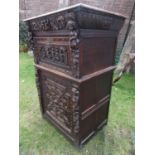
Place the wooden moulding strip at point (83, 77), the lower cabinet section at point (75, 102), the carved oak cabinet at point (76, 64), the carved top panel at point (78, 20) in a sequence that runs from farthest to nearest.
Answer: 1. the lower cabinet section at point (75, 102)
2. the wooden moulding strip at point (83, 77)
3. the carved oak cabinet at point (76, 64)
4. the carved top panel at point (78, 20)

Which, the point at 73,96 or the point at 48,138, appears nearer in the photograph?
the point at 73,96

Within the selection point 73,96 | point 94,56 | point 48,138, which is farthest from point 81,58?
point 48,138

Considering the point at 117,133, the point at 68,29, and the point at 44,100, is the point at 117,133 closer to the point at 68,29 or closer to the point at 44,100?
the point at 44,100

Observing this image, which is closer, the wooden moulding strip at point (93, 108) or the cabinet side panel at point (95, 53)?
the cabinet side panel at point (95, 53)

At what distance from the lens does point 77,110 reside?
1.28 m

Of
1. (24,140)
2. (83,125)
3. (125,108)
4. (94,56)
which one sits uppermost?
(94,56)

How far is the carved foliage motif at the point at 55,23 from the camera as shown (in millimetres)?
975

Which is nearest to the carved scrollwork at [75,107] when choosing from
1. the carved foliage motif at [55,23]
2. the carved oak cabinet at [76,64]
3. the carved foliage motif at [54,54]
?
the carved oak cabinet at [76,64]

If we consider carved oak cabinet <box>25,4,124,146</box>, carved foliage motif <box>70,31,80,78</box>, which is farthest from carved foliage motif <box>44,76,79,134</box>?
carved foliage motif <box>70,31,80,78</box>

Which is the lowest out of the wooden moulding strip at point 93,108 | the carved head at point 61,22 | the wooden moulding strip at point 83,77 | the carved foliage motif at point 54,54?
the wooden moulding strip at point 93,108

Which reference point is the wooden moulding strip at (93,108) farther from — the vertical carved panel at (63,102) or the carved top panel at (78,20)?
the carved top panel at (78,20)

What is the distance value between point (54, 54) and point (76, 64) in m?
0.32

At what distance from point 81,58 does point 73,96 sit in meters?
0.34

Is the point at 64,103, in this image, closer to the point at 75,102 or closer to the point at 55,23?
the point at 75,102
